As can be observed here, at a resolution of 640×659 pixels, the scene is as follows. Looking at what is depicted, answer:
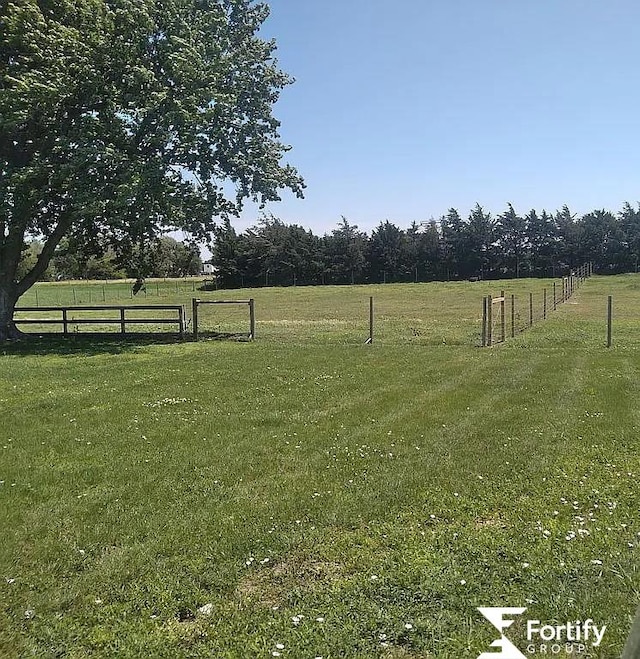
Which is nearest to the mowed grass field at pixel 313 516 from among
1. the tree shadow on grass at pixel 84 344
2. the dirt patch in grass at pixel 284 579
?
the dirt patch in grass at pixel 284 579

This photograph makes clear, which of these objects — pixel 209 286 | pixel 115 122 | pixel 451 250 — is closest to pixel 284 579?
pixel 115 122

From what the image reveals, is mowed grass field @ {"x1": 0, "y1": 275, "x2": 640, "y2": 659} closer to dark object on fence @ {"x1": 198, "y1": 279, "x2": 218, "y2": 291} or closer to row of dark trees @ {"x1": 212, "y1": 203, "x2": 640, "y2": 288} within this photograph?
dark object on fence @ {"x1": 198, "y1": 279, "x2": 218, "y2": 291}

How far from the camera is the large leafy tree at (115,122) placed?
17.5m

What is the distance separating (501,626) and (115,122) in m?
18.0

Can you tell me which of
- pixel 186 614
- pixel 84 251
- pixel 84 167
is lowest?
pixel 186 614

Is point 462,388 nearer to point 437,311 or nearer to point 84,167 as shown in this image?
point 84,167

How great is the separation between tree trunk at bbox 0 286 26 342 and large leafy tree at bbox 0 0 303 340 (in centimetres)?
4

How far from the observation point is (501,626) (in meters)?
3.41

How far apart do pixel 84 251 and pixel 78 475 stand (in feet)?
59.5

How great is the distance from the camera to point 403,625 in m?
3.43

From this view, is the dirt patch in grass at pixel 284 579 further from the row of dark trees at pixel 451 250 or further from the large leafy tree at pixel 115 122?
the row of dark trees at pixel 451 250

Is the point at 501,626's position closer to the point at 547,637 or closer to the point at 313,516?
the point at 547,637

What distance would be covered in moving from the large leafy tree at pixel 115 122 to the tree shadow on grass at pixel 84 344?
133 centimetres

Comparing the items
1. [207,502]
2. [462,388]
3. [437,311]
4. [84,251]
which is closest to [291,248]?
[437,311]
